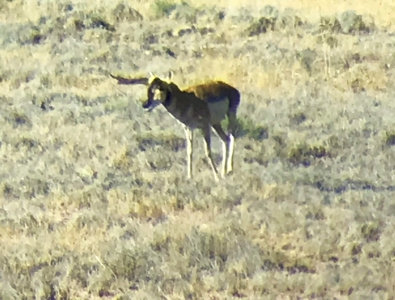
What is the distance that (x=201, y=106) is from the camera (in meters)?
7.93

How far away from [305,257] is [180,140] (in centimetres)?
316

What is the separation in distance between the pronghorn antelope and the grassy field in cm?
24

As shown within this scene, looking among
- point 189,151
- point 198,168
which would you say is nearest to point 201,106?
point 189,151

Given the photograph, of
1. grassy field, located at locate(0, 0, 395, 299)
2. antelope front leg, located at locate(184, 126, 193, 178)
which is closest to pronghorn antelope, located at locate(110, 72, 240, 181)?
antelope front leg, located at locate(184, 126, 193, 178)

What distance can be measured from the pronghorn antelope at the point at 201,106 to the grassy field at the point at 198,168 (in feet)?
0.79

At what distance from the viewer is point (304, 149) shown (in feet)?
29.2

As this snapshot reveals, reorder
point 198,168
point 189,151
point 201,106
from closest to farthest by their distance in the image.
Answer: point 201,106 < point 189,151 < point 198,168

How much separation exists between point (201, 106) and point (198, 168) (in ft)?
2.58

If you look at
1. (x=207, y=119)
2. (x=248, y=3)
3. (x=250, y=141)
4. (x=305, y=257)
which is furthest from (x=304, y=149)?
(x=248, y=3)

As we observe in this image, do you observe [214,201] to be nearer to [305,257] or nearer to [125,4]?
[305,257]

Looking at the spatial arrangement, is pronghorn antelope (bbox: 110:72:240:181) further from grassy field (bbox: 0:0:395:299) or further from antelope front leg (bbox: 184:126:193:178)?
grassy field (bbox: 0:0:395:299)

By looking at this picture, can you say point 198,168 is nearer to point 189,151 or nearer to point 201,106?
point 189,151

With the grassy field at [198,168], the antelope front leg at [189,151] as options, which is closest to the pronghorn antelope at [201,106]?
the antelope front leg at [189,151]

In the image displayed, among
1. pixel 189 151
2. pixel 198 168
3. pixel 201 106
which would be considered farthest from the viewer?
pixel 198 168
